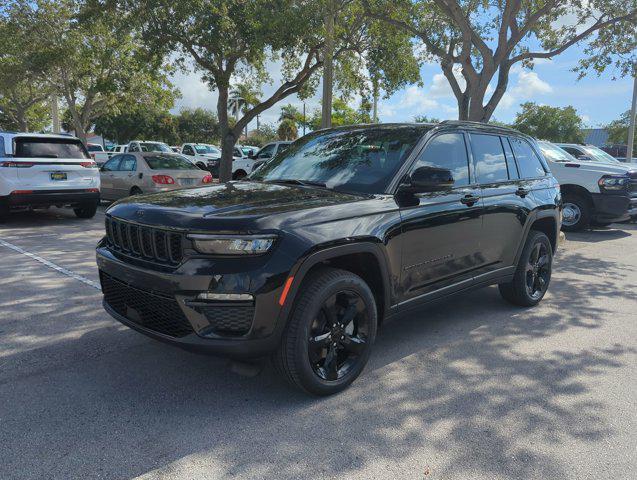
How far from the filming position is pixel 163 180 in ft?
38.5

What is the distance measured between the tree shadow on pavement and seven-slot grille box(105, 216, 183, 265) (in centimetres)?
91

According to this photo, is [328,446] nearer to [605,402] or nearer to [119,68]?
[605,402]

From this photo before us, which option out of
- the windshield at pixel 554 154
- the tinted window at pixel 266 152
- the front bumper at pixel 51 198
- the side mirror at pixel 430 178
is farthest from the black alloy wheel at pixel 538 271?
the tinted window at pixel 266 152

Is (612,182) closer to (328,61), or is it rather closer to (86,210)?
(328,61)

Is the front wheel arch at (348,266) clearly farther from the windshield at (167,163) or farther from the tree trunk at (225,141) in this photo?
the tree trunk at (225,141)

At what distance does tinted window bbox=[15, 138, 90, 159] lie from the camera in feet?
31.9

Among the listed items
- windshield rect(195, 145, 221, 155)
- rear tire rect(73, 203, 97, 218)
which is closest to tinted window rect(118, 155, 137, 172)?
rear tire rect(73, 203, 97, 218)

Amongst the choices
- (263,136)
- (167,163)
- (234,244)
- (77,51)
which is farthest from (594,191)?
(263,136)

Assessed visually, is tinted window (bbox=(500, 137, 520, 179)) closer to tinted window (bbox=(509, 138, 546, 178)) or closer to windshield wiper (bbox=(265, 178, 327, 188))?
Result: tinted window (bbox=(509, 138, 546, 178))

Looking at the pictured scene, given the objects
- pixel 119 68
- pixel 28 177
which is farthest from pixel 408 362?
pixel 119 68

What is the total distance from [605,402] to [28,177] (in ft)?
32.6

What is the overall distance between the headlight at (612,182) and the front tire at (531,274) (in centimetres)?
587

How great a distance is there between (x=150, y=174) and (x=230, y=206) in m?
9.26

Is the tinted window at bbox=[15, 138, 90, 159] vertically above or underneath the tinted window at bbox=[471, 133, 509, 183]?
above
